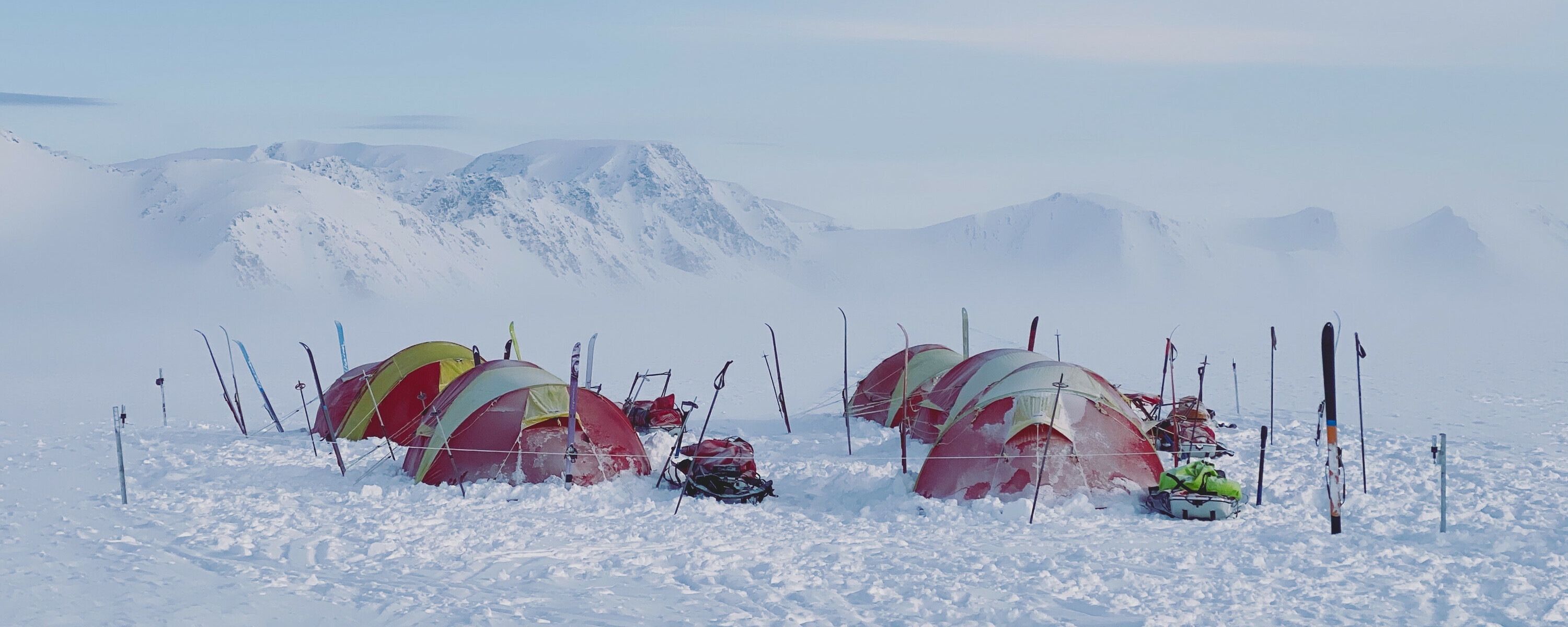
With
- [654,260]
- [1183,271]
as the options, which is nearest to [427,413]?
[654,260]

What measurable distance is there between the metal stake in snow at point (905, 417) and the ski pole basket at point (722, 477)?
201cm

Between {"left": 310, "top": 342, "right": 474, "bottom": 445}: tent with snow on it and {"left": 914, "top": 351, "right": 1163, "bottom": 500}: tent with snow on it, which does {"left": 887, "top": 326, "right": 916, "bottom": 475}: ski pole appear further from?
{"left": 310, "top": 342, "right": 474, "bottom": 445}: tent with snow on it

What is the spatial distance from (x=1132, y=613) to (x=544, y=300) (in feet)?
372

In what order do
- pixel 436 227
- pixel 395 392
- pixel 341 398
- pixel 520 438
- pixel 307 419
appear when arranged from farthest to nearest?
pixel 436 227, pixel 307 419, pixel 341 398, pixel 395 392, pixel 520 438

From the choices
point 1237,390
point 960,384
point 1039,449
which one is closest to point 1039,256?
point 1237,390

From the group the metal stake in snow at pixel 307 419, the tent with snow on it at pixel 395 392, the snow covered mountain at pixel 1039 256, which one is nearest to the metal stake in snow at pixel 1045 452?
the tent with snow on it at pixel 395 392

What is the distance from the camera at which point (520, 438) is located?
14.6 metres

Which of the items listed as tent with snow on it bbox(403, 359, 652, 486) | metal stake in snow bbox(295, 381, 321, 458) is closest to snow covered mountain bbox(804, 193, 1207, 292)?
metal stake in snow bbox(295, 381, 321, 458)

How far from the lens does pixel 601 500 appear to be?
13758 mm

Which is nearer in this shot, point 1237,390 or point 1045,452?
point 1045,452

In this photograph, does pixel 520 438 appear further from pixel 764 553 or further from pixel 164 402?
pixel 164 402

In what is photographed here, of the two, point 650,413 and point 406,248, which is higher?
point 406,248

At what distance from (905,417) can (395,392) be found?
360 inches

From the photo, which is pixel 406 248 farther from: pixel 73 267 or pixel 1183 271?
pixel 1183 271
